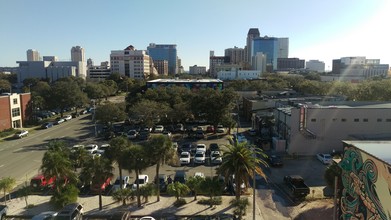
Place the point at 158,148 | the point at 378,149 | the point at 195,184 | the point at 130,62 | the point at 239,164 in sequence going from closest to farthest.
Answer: the point at 378,149
the point at 239,164
the point at 158,148
the point at 195,184
the point at 130,62

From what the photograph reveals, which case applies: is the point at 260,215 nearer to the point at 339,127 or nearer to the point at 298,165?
the point at 298,165

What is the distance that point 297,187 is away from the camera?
70.8 feet

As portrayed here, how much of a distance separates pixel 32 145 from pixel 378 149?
38742 millimetres

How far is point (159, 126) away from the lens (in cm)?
4650

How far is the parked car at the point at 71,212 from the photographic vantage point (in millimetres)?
17203

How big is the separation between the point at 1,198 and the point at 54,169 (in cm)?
735

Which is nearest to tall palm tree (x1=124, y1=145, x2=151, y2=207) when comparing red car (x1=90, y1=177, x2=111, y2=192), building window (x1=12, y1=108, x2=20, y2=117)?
red car (x1=90, y1=177, x2=111, y2=192)

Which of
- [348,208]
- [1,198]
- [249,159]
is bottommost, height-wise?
[1,198]

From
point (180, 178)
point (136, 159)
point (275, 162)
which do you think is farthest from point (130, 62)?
point (136, 159)

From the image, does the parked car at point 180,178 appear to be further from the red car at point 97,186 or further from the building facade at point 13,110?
the building facade at point 13,110

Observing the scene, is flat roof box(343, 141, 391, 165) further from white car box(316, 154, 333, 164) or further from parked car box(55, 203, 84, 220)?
parked car box(55, 203, 84, 220)

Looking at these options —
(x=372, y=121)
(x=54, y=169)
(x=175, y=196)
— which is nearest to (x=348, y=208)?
(x=175, y=196)

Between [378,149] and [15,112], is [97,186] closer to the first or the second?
[378,149]

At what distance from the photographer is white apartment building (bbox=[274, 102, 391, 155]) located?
32.8 metres
